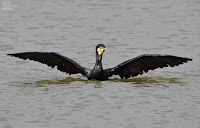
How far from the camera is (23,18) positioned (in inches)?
1045

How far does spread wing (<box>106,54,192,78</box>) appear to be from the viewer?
15938mm

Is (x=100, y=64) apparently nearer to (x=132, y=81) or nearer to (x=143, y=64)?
(x=132, y=81)

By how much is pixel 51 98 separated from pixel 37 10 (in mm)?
14488

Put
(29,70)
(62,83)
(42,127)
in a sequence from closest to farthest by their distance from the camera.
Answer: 1. (42,127)
2. (62,83)
3. (29,70)

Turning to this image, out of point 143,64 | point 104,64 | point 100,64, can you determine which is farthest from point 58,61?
point 104,64

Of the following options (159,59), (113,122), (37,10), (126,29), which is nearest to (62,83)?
(159,59)

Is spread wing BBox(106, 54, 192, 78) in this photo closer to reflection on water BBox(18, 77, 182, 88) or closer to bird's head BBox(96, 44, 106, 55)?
reflection on water BBox(18, 77, 182, 88)

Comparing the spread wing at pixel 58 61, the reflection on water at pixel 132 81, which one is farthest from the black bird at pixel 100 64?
the reflection on water at pixel 132 81

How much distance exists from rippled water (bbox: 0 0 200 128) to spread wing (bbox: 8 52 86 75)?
301 mm

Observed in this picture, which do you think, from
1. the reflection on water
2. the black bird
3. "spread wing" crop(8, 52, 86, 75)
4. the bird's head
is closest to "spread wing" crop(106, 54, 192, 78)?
the black bird

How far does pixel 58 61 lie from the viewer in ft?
55.2

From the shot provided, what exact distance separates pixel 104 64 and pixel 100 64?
7.80 feet

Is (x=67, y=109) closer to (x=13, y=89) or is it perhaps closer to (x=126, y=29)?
(x=13, y=89)

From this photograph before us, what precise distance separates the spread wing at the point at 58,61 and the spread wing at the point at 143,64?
963 millimetres
